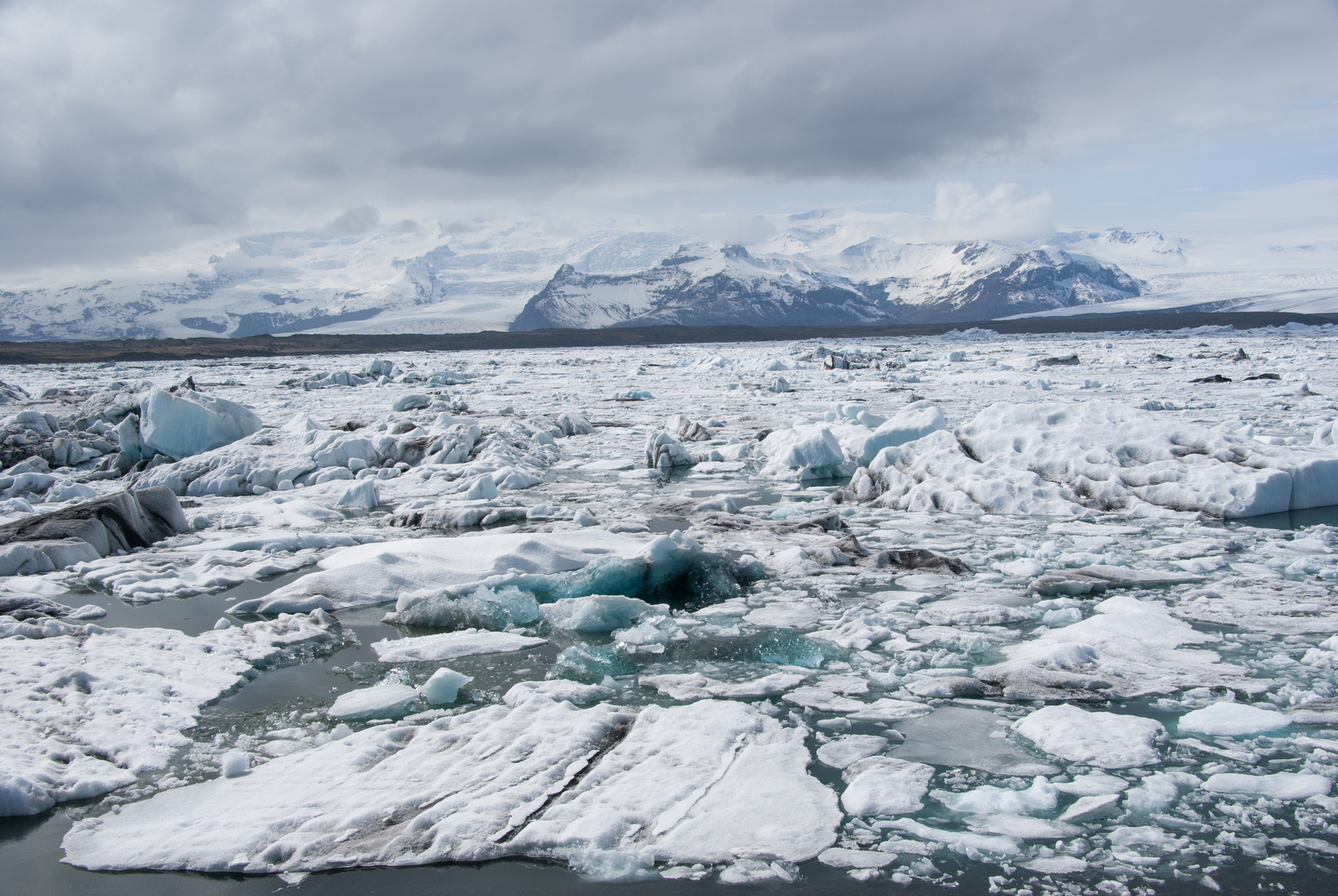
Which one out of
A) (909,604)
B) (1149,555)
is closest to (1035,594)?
(909,604)

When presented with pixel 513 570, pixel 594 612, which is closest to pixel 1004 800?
pixel 594 612

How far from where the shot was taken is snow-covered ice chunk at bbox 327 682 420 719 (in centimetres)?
418

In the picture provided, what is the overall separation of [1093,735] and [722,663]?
192 centimetres

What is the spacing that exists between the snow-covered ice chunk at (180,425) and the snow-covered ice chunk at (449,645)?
9.39 meters

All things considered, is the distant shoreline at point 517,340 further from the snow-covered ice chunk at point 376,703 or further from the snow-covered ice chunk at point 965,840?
the snow-covered ice chunk at point 965,840

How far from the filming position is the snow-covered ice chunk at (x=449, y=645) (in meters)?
5.01

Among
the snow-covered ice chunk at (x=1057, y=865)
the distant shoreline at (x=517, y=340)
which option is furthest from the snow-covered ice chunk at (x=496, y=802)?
the distant shoreline at (x=517, y=340)

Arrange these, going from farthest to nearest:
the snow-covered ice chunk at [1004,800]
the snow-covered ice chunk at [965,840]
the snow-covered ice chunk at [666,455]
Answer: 1. the snow-covered ice chunk at [666,455]
2. the snow-covered ice chunk at [1004,800]
3. the snow-covered ice chunk at [965,840]

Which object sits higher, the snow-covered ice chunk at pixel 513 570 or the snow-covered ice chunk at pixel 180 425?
the snow-covered ice chunk at pixel 180 425

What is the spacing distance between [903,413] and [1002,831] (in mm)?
8711

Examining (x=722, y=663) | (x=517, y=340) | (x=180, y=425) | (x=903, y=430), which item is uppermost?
(x=517, y=340)

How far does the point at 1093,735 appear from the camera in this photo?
3744 mm

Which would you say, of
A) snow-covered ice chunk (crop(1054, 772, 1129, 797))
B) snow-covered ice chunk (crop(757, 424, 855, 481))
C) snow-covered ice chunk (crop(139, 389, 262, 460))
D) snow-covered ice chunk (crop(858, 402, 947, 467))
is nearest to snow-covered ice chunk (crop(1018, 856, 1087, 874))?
snow-covered ice chunk (crop(1054, 772, 1129, 797))

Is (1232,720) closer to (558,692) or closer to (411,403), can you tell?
(558,692)
